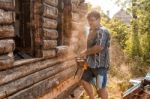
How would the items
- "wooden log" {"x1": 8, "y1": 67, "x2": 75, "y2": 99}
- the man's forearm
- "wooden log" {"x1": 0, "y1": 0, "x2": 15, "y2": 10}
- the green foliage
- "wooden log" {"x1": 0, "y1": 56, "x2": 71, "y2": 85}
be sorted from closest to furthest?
"wooden log" {"x1": 0, "y1": 0, "x2": 15, "y2": 10} → "wooden log" {"x1": 0, "y1": 56, "x2": 71, "y2": 85} → "wooden log" {"x1": 8, "y1": 67, "x2": 75, "y2": 99} → the man's forearm → the green foliage

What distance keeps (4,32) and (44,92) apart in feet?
5.69

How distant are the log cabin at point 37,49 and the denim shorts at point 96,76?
776 millimetres

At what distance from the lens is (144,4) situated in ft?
73.5

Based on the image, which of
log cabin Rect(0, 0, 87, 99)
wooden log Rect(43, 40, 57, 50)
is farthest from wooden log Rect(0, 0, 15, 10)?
wooden log Rect(43, 40, 57, 50)

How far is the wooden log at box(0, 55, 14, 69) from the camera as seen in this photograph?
163 inches

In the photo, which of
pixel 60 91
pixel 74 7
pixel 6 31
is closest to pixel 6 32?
pixel 6 31

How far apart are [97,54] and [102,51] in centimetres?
9

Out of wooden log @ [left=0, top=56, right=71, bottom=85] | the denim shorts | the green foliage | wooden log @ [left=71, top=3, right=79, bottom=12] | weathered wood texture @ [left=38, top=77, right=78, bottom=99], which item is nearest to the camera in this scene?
wooden log @ [left=0, top=56, right=71, bottom=85]

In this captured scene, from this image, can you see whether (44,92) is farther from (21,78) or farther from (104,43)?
(104,43)

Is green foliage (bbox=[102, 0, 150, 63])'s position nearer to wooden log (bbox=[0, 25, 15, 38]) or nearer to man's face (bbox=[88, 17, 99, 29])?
man's face (bbox=[88, 17, 99, 29])

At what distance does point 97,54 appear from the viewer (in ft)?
16.8

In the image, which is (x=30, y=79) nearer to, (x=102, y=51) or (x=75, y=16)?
(x=102, y=51)

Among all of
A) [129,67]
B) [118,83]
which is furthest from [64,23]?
[129,67]

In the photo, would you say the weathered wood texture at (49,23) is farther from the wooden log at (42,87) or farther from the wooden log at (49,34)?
the wooden log at (42,87)
